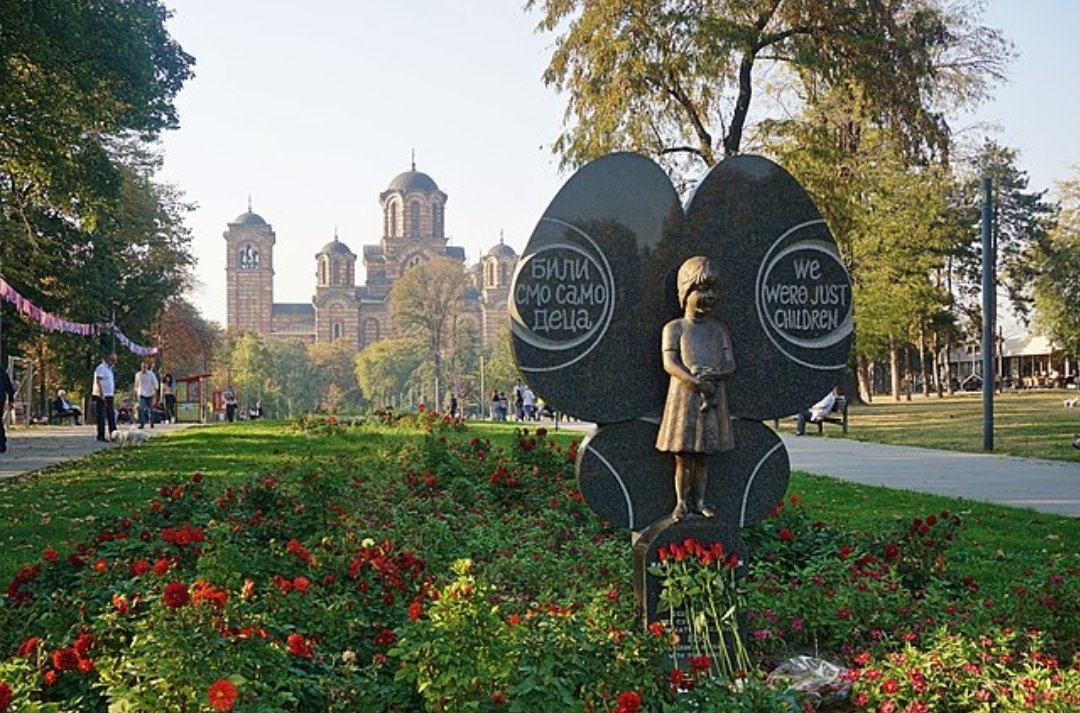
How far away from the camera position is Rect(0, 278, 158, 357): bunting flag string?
76.3 ft

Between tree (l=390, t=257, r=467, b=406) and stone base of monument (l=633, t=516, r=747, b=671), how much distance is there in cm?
6728

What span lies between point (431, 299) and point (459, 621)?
70.4 m

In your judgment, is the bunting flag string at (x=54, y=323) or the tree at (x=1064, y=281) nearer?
the bunting flag string at (x=54, y=323)

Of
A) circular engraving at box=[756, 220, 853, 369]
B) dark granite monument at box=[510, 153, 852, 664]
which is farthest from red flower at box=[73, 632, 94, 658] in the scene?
circular engraving at box=[756, 220, 853, 369]

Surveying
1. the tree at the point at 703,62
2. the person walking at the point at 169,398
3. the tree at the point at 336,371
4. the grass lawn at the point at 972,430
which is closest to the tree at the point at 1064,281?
the grass lawn at the point at 972,430

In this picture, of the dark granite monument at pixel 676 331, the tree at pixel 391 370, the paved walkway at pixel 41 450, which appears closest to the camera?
the dark granite monument at pixel 676 331

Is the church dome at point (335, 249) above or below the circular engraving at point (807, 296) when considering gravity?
above

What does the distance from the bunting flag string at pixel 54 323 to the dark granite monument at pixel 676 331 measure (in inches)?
752

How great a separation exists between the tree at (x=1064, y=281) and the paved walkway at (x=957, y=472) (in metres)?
30.1

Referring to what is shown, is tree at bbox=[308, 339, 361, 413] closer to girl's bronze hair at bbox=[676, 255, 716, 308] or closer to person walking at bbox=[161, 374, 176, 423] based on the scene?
person walking at bbox=[161, 374, 176, 423]

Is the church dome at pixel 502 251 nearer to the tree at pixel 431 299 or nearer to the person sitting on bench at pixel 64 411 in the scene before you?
the tree at pixel 431 299

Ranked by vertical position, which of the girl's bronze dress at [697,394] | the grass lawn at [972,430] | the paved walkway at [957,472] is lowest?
the paved walkway at [957,472]

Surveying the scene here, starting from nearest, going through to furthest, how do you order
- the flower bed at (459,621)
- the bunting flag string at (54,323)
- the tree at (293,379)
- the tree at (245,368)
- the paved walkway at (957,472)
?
the flower bed at (459,621)
the paved walkway at (957,472)
the bunting flag string at (54,323)
the tree at (245,368)
the tree at (293,379)

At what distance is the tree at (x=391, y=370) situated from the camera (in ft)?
250
